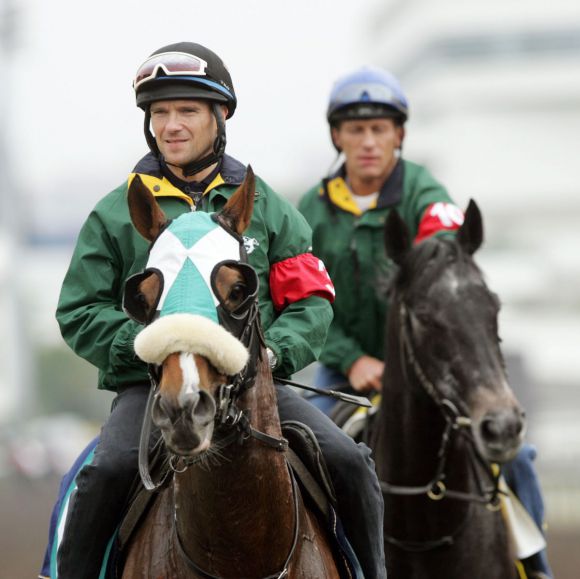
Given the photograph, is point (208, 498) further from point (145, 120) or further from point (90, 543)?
point (145, 120)

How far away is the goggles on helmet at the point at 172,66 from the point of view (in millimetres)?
5828

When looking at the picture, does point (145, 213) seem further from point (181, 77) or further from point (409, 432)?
point (409, 432)

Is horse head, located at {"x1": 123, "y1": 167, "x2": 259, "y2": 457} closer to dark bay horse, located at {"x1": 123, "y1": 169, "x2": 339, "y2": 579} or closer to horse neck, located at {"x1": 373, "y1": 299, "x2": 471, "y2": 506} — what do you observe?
dark bay horse, located at {"x1": 123, "y1": 169, "x2": 339, "y2": 579}

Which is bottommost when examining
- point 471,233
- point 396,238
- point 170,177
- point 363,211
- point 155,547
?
point 155,547

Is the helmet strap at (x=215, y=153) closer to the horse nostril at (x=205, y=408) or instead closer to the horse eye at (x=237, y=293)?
the horse eye at (x=237, y=293)

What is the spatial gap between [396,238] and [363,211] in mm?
1053

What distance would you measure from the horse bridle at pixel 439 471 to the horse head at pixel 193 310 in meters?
2.74

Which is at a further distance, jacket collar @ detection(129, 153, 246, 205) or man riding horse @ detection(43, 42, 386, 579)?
jacket collar @ detection(129, 153, 246, 205)

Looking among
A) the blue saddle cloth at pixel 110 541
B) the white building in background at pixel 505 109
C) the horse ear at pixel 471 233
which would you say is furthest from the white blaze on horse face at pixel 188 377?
the white building in background at pixel 505 109

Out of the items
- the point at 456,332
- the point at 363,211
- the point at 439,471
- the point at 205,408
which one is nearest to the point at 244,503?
the point at 205,408

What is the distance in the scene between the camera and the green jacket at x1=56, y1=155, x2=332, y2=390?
560 centimetres

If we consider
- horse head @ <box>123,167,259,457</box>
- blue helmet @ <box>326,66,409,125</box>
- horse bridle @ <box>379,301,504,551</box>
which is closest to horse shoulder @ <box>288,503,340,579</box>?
horse head @ <box>123,167,259,457</box>

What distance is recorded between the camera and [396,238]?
317 inches

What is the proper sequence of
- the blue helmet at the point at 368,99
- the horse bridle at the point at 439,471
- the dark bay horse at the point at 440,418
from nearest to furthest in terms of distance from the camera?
the dark bay horse at the point at 440,418, the horse bridle at the point at 439,471, the blue helmet at the point at 368,99
